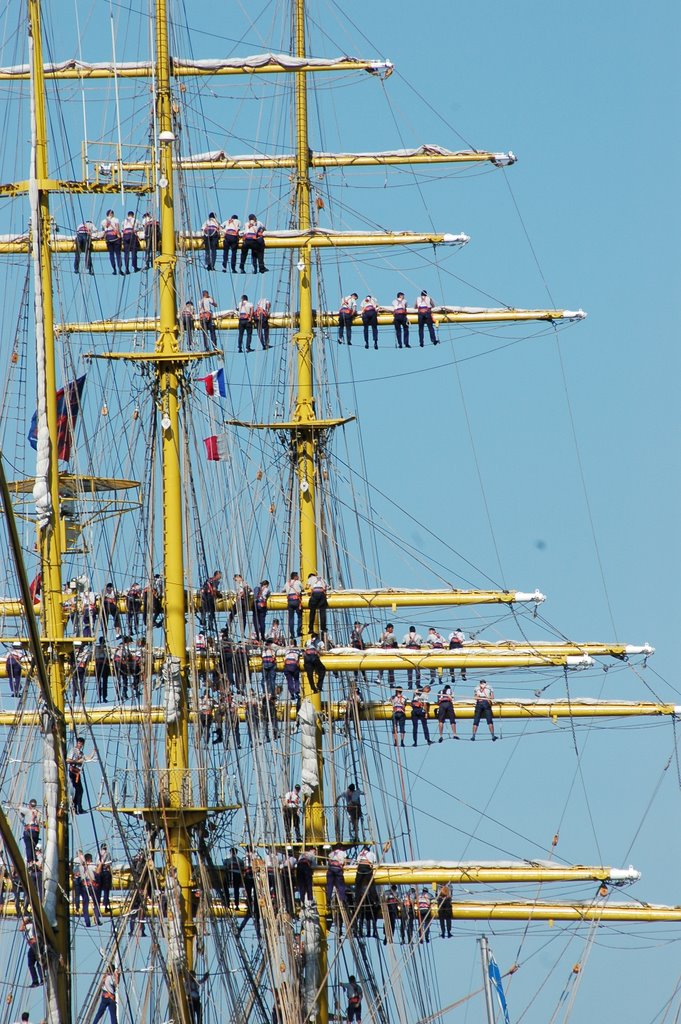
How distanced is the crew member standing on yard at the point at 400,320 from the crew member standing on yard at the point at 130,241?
1108 centimetres

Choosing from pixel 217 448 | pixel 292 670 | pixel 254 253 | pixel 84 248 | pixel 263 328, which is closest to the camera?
pixel 217 448

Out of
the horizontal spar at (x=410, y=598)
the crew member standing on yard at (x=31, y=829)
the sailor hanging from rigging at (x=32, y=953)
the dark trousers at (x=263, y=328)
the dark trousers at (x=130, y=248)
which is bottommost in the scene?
the sailor hanging from rigging at (x=32, y=953)

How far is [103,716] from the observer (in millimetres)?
76375

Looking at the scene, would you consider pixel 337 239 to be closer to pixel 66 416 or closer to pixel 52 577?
pixel 66 416

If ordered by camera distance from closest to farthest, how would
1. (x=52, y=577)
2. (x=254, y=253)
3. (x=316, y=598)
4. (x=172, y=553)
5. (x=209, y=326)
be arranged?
1. (x=52, y=577)
2. (x=172, y=553)
3. (x=209, y=326)
4. (x=254, y=253)
5. (x=316, y=598)

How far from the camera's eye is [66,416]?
67.6 meters

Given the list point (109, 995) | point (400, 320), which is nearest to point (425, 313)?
point (400, 320)

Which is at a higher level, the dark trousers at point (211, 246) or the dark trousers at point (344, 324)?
the dark trousers at point (344, 324)

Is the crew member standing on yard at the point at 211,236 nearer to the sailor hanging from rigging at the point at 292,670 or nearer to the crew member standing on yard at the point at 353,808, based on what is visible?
the sailor hanging from rigging at the point at 292,670

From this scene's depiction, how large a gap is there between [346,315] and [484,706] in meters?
11.7

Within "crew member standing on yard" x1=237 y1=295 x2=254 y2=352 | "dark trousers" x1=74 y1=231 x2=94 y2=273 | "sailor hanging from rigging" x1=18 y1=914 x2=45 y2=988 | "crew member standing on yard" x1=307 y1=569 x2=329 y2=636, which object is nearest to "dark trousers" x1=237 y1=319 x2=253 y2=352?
"crew member standing on yard" x1=237 y1=295 x2=254 y2=352

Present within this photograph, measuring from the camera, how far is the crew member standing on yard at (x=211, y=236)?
8175 centimetres

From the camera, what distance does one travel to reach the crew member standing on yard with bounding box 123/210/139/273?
7894cm

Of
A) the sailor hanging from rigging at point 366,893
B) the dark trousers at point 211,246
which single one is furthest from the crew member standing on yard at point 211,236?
the sailor hanging from rigging at point 366,893
